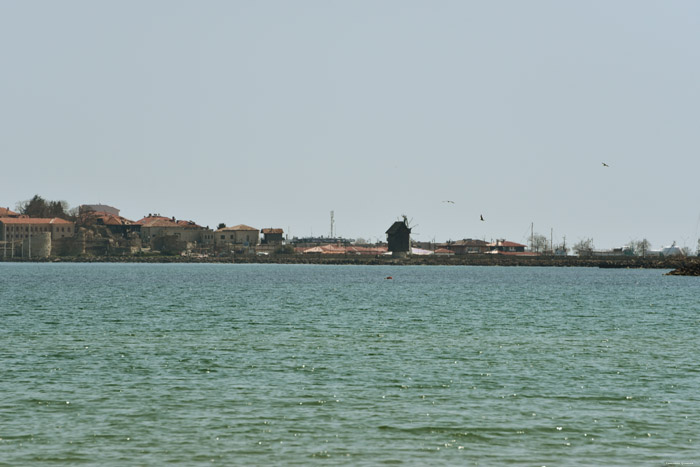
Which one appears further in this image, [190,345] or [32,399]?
[190,345]

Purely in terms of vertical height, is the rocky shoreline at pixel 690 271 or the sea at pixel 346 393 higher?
the rocky shoreline at pixel 690 271

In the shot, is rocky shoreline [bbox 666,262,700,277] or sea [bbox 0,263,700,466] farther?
rocky shoreline [bbox 666,262,700,277]

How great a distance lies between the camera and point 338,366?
3234cm

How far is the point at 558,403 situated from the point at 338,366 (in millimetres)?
9687

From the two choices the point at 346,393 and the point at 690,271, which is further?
the point at 690,271

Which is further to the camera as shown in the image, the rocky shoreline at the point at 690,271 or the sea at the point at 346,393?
the rocky shoreline at the point at 690,271

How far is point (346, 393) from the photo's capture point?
26.4 meters

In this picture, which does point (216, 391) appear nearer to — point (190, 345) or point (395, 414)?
point (395, 414)

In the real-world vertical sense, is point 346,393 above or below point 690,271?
below

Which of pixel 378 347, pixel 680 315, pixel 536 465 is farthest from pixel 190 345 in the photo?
pixel 680 315

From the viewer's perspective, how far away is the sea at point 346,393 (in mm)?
19455

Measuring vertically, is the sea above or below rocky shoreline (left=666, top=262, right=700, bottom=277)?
below

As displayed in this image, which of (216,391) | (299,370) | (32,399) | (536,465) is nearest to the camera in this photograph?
(536,465)

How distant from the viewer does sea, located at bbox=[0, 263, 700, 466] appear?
63.8ft
